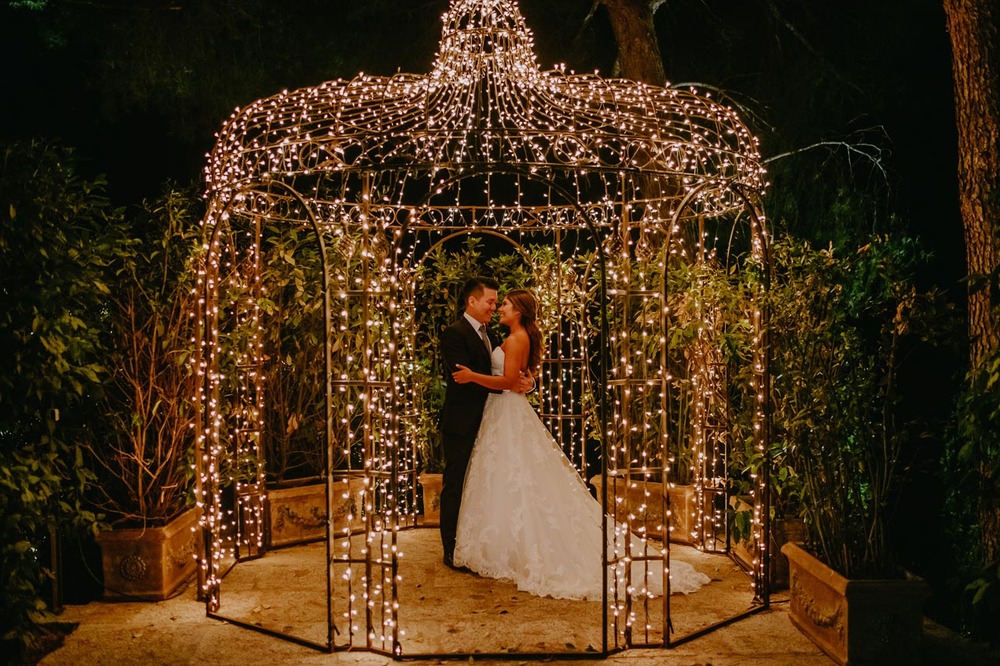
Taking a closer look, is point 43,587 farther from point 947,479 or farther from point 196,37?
point 196,37

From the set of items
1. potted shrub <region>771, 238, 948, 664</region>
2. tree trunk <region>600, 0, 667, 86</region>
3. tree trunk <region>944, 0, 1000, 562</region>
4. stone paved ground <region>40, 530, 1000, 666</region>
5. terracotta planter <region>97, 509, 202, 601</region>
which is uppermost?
tree trunk <region>600, 0, 667, 86</region>

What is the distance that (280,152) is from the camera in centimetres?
496

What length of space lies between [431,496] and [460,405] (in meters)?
1.74

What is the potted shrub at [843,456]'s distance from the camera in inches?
169

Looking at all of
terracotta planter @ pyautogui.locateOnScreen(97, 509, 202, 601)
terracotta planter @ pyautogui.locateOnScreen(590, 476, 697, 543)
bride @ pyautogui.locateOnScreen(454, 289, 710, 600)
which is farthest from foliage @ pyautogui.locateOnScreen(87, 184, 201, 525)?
terracotta planter @ pyautogui.locateOnScreen(590, 476, 697, 543)

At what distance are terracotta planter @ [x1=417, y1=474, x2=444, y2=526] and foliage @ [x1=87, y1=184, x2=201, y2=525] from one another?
2248 millimetres

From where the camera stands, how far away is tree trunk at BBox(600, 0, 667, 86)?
8.52m

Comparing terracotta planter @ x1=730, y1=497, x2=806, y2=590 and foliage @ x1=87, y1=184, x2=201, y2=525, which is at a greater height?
foliage @ x1=87, y1=184, x2=201, y2=525

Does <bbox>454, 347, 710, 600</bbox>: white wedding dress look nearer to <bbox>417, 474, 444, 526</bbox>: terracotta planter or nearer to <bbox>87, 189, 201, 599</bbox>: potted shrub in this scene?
<bbox>417, 474, 444, 526</bbox>: terracotta planter

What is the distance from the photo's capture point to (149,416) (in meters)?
5.64

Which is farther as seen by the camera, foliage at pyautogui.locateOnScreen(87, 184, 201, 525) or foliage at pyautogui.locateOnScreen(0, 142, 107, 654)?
foliage at pyautogui.locateOnScreen(87, 184, 201, 525)

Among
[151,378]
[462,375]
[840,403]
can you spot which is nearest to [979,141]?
[840,403]

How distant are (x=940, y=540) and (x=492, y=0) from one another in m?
4.35

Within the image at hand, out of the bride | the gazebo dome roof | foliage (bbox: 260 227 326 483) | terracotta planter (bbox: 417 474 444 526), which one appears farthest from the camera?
terracotta planter (bbox: 417 474 444 526)
